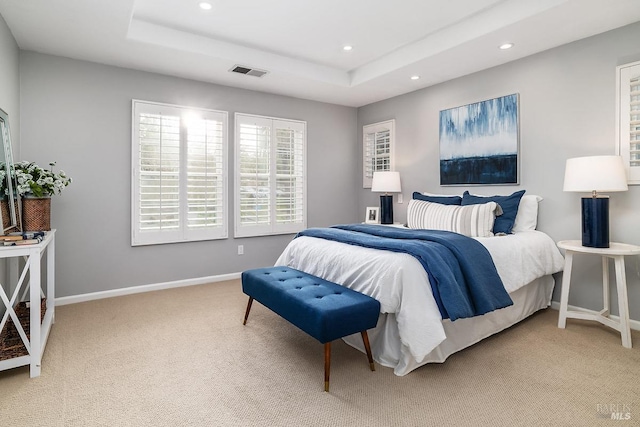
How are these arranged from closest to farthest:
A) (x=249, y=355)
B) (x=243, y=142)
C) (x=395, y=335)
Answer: (x=395, y=335)
(x=249, y=355)
(x=243, y=142)

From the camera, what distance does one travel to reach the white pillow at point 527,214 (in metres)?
3.41

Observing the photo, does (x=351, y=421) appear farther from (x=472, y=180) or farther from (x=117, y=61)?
(x=117, y=61)

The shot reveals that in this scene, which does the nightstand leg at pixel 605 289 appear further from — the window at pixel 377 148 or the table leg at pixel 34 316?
the table leg at pixel 34 316

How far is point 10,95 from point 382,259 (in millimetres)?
3247

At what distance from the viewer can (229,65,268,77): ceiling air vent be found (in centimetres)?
381

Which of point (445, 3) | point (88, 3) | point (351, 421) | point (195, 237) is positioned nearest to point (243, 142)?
point (195, 237)

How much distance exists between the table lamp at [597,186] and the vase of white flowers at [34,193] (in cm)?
411

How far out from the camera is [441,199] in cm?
397

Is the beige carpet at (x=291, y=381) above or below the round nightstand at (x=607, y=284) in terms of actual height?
below

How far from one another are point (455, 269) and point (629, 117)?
2.02 meters

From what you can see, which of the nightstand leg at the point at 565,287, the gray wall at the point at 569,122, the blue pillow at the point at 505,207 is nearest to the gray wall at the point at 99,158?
the blue pillow at the point at 505,207

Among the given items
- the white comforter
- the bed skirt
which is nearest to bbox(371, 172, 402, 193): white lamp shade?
the white comforter

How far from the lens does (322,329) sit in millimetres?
1951

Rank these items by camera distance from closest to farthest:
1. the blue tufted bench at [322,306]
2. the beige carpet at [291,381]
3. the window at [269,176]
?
the beige carpet at [291,381] → the blue tufted bench at [322,306] → the window at [269,176]
